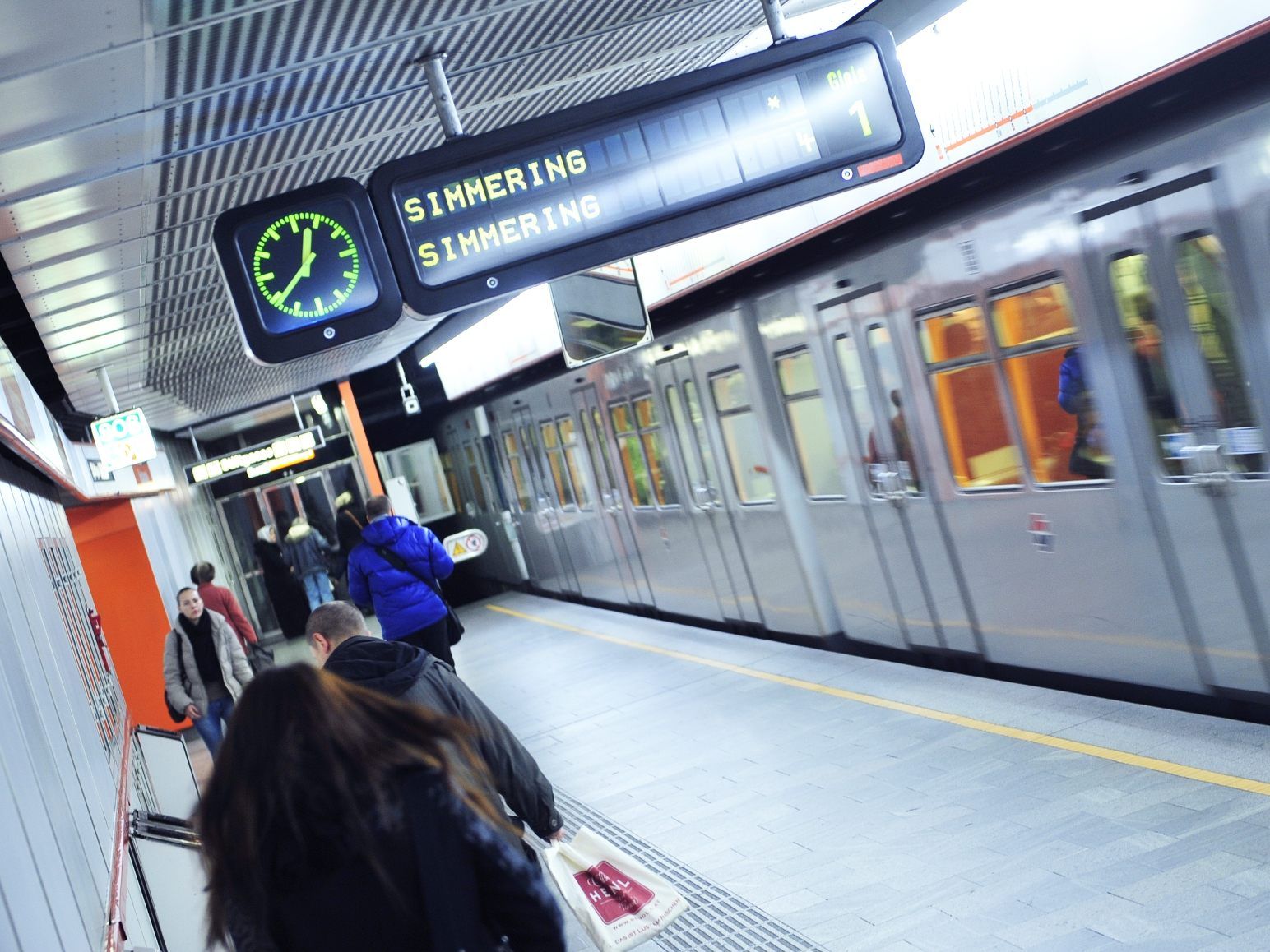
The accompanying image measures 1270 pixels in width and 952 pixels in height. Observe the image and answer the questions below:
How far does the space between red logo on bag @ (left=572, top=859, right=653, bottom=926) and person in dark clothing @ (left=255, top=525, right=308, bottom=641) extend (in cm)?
1967

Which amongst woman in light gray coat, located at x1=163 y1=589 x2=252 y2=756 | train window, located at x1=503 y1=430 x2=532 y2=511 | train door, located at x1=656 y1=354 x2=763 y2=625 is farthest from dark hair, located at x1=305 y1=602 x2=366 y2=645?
train window, located at x1=503 y1=430 x2=532 y2=511

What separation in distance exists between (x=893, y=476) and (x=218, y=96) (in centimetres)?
520

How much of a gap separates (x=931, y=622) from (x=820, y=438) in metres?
1.75

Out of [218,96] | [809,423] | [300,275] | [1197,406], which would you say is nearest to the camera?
[300,275]

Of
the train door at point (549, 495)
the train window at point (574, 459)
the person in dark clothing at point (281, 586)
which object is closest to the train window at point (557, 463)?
the train door at point (549, 495)

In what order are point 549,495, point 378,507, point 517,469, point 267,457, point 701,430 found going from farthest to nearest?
point 267,457 < point 517,469 < point 549,495 < point 701,430 < point 378,507

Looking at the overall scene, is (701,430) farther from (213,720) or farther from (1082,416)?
(1082,416)

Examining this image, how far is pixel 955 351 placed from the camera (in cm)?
783

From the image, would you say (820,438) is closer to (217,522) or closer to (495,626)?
(495,626)

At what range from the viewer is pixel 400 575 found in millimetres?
9055

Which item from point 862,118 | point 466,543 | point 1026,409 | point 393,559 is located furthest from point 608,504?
point 862,118

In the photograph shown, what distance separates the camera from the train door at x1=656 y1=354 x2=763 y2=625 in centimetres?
1205

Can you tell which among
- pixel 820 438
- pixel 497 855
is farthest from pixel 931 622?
pixel 497 855

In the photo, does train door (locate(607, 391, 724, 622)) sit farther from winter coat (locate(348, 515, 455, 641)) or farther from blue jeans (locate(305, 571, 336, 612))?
blue jeans (locate(305, 571, 336, 612))
